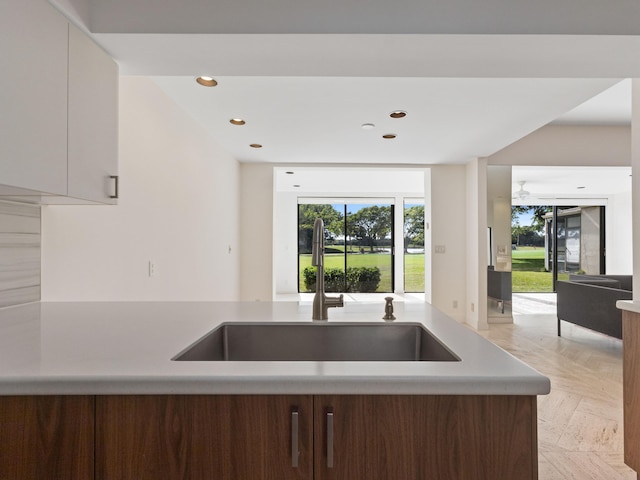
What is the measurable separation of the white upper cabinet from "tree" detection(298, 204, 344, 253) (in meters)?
7.47

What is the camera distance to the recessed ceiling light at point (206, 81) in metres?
2.63

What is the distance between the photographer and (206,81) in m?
2.68

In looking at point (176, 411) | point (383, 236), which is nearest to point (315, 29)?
point (176, 411)

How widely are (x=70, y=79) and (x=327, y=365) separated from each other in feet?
4.37

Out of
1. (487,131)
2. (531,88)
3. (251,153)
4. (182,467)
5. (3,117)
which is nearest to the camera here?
(182,467)

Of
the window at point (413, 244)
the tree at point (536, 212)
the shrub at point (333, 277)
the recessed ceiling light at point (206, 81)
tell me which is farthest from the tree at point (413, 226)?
the recessed ceiling light at point (206, 81)

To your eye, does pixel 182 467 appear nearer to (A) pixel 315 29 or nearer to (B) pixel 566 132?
(A) pixel 315 29

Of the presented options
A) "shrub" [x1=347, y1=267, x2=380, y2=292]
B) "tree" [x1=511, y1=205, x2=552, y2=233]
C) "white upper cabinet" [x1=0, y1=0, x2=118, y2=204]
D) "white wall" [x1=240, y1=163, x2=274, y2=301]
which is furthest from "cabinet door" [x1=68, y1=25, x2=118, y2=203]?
"tree" [x1=511, y1=205, x2=552, y2=233]

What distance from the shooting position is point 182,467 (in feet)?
2.45

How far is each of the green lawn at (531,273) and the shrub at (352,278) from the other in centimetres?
399

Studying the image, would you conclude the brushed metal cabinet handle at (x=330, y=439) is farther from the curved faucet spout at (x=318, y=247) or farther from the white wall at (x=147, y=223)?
the white wall at (x=147, y=223)

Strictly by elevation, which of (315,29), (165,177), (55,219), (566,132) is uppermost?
(566,132)

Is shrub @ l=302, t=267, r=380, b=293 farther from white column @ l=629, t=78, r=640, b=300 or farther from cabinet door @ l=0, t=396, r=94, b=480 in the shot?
cabinet door @ l=0, t=396, r=94, b=480

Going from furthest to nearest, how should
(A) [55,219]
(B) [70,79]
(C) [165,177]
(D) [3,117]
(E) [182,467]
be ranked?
1. (C) [165,177]
2. (A) [55,219]
3. (B) [70,79]
4. (D) [3,117]
5. (E) [182,467]
